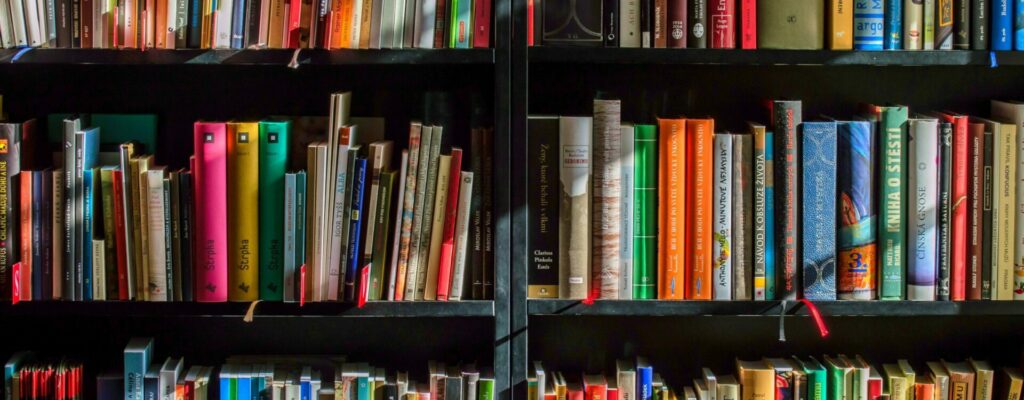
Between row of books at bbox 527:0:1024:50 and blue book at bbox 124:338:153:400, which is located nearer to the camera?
row of books at bbox 527:0:1024:50

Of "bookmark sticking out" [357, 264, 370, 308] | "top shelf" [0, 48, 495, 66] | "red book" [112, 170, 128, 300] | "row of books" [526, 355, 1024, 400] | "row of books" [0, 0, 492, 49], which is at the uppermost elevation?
"row of books" [0, 0, 492, 49]

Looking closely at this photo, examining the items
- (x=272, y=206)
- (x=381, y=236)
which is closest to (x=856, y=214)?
(x=381, y=236)

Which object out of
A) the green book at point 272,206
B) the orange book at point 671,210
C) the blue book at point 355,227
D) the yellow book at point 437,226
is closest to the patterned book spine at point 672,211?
the orange book at point 671,210

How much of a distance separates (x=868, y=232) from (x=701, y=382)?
1.38 ft

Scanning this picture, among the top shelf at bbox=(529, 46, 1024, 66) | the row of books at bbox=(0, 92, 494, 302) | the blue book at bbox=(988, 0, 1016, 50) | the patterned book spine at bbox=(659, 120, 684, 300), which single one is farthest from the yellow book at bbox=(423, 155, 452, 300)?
the blue book at bbox=(988, 0, 1016, 50)

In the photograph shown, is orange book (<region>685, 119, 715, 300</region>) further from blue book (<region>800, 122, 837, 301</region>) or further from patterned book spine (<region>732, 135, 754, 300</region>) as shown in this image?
blue book (<region>800, 122, 837, 301</region>)

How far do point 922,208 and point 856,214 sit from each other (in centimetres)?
11

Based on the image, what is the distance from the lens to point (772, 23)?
1.94 metres

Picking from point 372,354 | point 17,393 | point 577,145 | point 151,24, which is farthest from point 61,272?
point 577,145

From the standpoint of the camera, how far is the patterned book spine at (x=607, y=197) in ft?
6.35

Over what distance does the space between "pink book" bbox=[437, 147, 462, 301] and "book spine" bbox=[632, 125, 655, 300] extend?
291 mm

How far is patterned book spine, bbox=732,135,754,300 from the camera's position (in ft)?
6.44

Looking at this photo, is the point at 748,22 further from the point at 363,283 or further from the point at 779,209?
the point at 363,283

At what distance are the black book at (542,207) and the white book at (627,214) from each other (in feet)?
0.36
